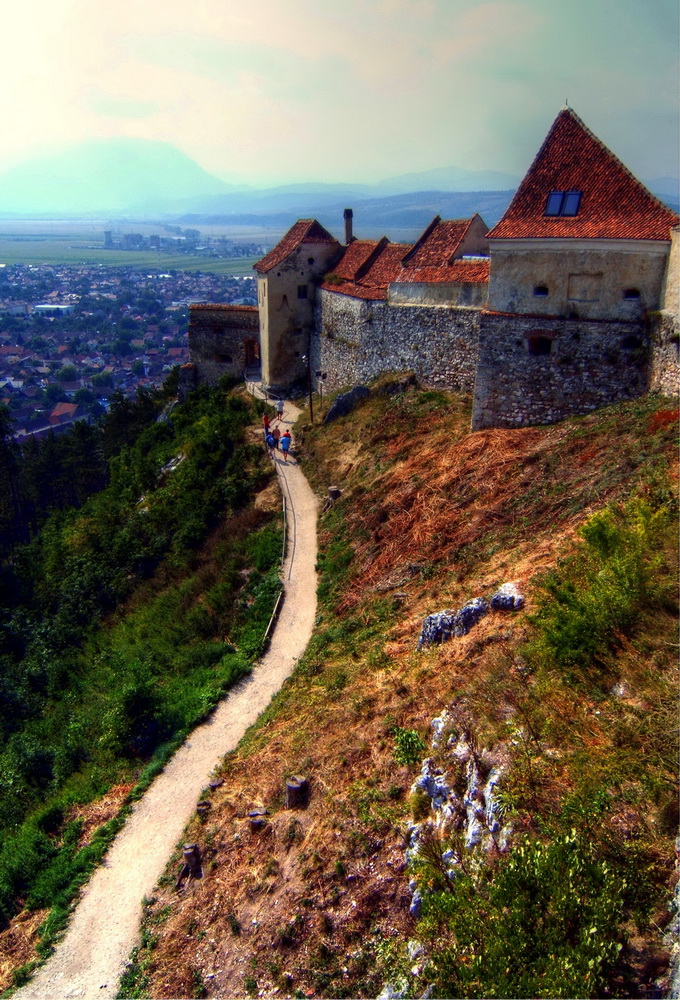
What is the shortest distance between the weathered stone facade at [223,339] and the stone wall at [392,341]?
5158mm

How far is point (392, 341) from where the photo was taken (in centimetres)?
2691

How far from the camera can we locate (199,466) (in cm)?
2809

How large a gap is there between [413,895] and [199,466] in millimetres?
21422

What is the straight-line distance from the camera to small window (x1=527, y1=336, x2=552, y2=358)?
19.2 meters

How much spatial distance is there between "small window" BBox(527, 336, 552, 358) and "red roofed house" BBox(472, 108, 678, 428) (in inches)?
1.1

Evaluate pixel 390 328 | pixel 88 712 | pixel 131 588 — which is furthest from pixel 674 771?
pixel 390 328

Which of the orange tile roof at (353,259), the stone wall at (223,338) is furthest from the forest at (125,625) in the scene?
the orange tile roof at (353,259)

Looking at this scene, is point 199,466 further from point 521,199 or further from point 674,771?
point 674,771

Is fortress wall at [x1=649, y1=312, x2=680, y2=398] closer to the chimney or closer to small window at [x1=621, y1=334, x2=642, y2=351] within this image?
small window at [x1=621, y1=334, x2=642, y2=351]

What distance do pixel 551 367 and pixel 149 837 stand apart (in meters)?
14.7

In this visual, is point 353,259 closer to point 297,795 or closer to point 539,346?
point 539,346

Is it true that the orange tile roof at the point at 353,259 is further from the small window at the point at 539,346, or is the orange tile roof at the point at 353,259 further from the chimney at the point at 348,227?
the small window at the point at 539,346

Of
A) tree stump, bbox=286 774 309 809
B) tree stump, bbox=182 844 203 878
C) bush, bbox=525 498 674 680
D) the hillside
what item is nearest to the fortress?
the hillside

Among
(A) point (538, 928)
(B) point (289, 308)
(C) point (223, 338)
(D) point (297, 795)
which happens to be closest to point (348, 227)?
(B) point (289, 308)
